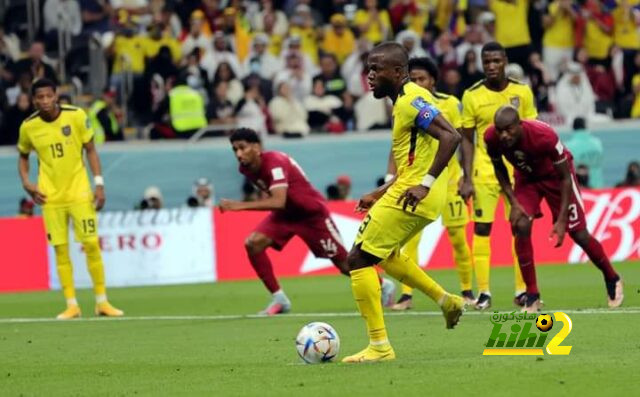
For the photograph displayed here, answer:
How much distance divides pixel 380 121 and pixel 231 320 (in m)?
12.1

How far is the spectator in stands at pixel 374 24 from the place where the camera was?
97.3 feet

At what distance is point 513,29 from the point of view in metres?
28.9

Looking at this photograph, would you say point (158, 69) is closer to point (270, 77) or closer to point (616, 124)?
point (270, 77)

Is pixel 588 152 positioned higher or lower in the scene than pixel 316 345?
lower

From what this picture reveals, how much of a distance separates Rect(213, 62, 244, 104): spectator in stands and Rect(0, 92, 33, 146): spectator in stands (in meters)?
3.45

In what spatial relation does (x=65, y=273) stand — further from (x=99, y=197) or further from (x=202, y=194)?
(x=202, y=194)

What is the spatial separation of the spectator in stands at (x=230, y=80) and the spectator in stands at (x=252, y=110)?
0.30 metres

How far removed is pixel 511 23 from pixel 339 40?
326cm

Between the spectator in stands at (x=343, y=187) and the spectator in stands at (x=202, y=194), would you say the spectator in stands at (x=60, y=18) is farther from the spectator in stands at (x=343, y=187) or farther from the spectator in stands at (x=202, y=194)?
the spectator in stands at (x=343, y=187)

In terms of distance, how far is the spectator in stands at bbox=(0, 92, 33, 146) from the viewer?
26.7m

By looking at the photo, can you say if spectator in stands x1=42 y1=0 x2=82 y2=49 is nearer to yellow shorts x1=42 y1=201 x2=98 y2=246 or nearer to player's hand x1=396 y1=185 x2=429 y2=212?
yellow shorts x1=42 y1=201 x2=98 y2=246

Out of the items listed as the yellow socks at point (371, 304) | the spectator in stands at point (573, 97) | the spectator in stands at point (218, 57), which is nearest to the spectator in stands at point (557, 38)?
the spectator in stands at point (573, 97)

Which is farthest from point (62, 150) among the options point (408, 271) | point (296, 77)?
point (296, 77)

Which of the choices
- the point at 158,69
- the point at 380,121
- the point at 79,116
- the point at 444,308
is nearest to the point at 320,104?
the point at 380,121
